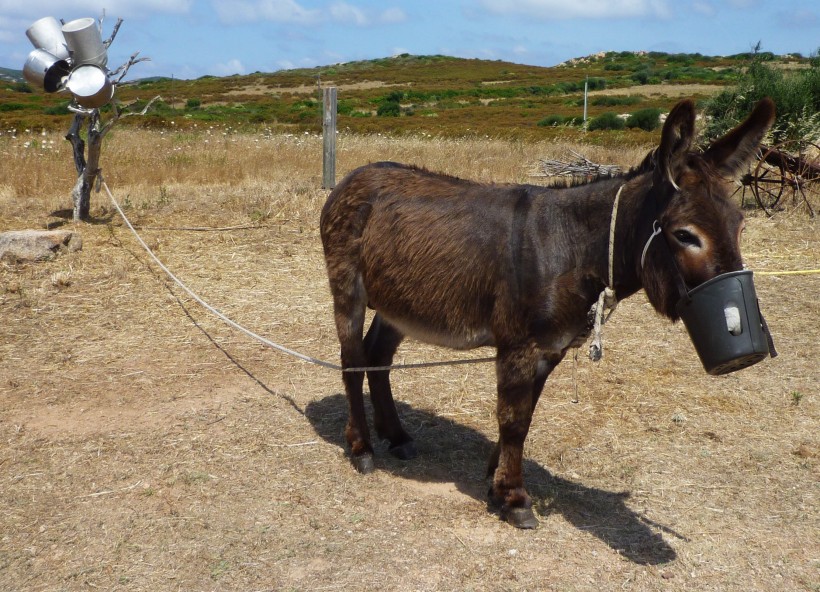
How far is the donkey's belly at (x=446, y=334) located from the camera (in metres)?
3.94

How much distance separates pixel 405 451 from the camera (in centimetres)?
478

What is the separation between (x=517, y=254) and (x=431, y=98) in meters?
64.2

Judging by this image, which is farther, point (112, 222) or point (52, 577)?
point (112, 222)

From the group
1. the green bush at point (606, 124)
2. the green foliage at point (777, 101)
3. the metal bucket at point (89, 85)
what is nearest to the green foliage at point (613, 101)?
the green bush at point (606, 124)

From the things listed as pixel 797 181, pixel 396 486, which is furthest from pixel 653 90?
pixel 396 486

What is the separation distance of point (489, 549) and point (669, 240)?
70.9 inches

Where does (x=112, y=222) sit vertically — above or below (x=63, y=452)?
above

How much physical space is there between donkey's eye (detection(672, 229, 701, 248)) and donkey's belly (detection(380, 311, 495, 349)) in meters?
1.15

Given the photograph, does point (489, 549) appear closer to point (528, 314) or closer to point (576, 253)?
point (528, 314)

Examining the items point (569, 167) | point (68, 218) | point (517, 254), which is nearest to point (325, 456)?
point (517, 254)

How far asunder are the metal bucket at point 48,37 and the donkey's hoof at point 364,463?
722 cm

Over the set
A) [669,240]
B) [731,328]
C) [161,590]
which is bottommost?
[161,590]

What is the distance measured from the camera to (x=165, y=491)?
4.24 m

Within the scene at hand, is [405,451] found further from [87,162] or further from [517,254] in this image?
[87,162]
